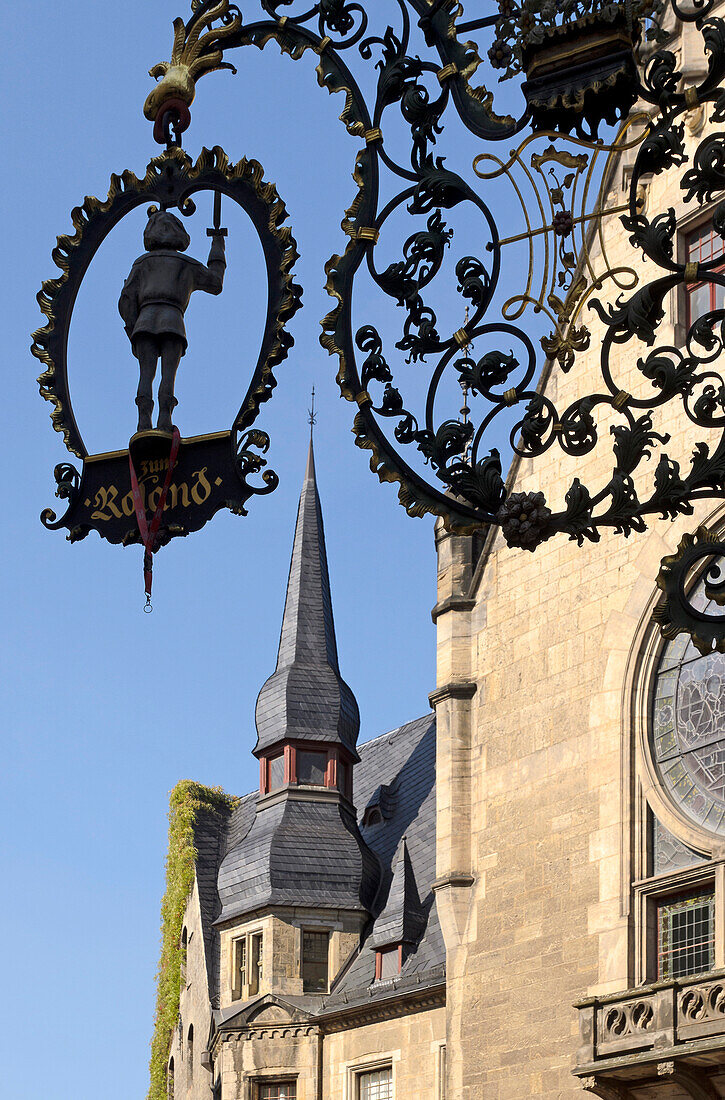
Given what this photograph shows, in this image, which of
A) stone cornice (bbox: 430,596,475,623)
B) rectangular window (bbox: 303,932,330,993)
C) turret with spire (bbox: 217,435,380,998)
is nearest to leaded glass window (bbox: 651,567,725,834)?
stone cornice (bbox: 430,596,475,623)

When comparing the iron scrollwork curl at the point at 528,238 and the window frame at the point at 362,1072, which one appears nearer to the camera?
the iron scrollwork curl at the point at 528,238

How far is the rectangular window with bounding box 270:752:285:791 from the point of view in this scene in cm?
3416

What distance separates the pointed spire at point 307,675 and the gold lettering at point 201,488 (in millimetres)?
27236

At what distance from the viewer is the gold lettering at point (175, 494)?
705 cm

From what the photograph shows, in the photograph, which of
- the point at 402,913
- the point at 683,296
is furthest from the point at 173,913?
the point at 683,296

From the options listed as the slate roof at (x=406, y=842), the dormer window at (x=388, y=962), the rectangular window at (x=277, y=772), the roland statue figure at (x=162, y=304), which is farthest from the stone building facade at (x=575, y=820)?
the roland statue figure at (x=162, y=304)

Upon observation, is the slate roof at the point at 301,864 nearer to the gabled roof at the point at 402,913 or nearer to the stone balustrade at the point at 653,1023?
the gabled roof at the point at 402,913

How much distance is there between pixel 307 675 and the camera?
3509cm

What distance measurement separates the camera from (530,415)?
265 inches

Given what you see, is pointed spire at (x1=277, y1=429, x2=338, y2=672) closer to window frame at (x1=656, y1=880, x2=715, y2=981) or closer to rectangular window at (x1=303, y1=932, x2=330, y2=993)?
rectangular window at (x1=303, y1=932, x2=330, y2=993)

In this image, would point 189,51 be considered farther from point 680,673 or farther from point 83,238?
point 680,673

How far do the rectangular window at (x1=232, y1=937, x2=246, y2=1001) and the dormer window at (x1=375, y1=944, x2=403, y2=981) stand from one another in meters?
3.31

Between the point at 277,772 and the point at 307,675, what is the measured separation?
1856 millimetres

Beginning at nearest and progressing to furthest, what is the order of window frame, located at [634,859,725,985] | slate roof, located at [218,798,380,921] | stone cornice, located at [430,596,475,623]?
window frame, located at [634,859,725,985], stone cornice, located at [430,596,475,623], slate roof, located at [218,798,380,921]
